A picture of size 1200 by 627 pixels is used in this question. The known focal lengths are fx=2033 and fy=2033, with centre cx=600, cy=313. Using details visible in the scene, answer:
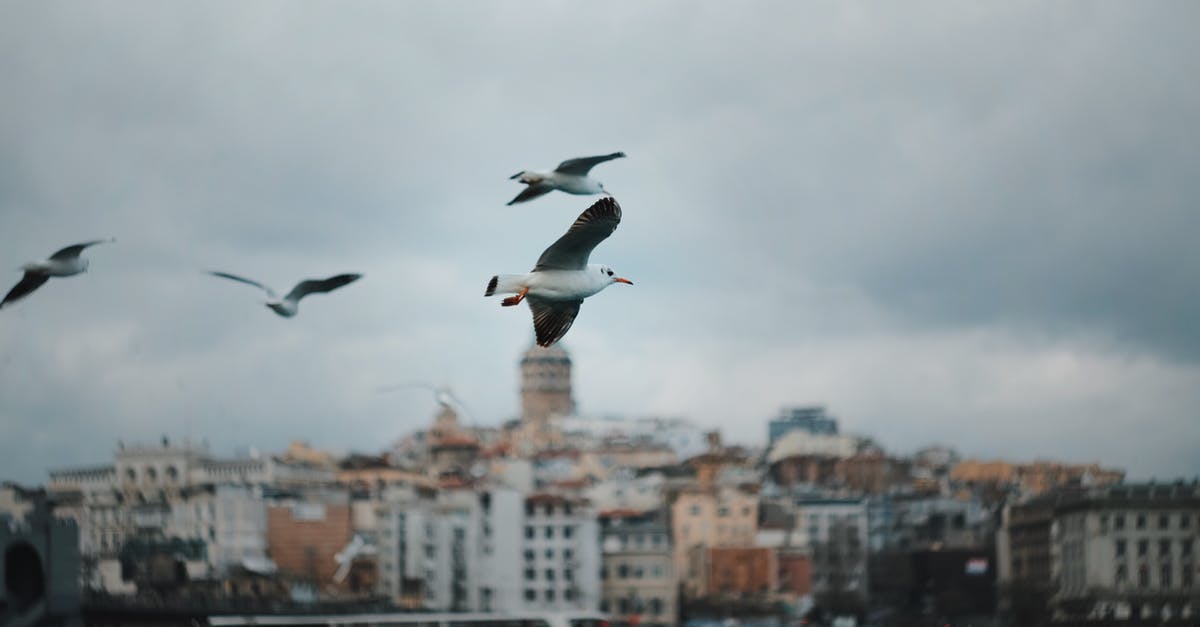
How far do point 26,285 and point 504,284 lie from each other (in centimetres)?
862

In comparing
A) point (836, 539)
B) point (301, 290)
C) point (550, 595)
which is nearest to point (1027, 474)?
point (836, 539)

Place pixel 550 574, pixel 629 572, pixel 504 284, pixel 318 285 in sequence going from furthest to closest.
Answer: pixel 629 572, pixel 550 574, pixel 318 285, pixel 504 284

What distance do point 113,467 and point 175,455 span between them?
482 cm

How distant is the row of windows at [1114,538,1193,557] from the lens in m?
78.2

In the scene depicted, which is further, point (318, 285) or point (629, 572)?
point (629, 572)

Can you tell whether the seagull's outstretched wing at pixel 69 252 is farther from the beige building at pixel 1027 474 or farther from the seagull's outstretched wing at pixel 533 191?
the beige building at pixel 1027 474

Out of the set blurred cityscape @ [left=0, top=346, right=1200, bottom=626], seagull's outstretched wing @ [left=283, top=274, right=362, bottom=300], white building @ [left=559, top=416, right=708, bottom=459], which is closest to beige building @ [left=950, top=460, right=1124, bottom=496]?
blurred cityscape @ [left=0, top=346, right=1200, bottom=626]

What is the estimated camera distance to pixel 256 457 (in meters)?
106

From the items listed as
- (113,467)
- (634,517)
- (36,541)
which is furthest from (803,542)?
(36,541)

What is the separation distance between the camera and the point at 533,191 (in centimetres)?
2134

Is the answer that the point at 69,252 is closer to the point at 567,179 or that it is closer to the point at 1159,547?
the point at 567,179

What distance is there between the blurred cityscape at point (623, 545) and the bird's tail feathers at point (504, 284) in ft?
155

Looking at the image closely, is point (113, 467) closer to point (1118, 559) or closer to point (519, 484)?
point (519, 484)

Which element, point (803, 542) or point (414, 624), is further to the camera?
point (803, 542)
